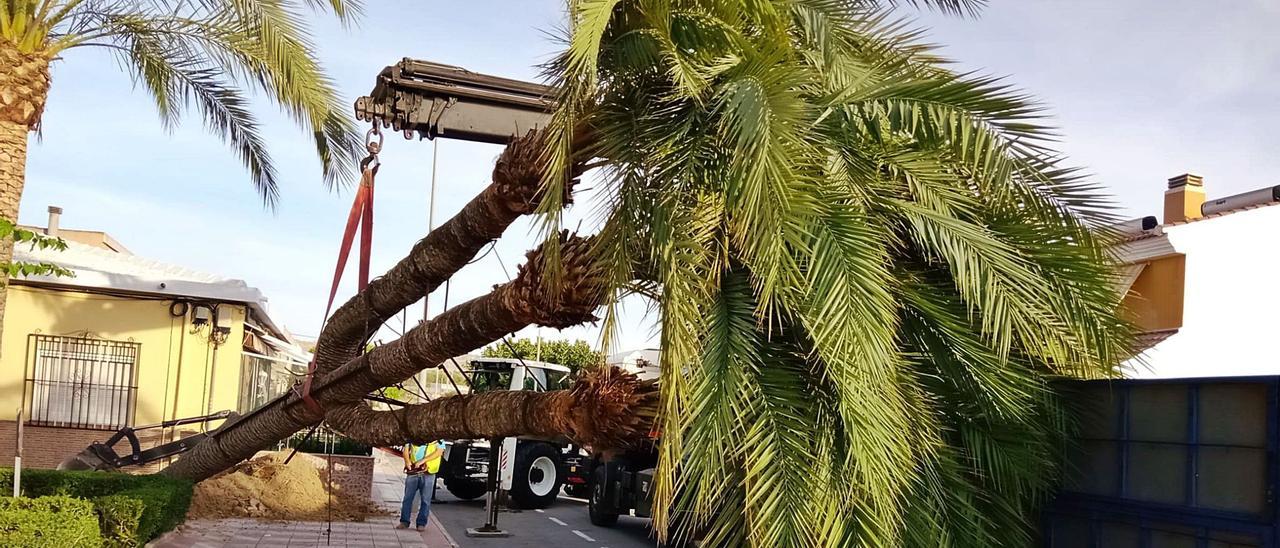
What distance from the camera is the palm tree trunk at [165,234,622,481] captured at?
5328 mm

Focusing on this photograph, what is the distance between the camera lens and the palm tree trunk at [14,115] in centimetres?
859

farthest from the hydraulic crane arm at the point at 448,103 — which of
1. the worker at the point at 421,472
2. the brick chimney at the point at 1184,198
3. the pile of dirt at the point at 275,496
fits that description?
the brick chimney at the point at 1184,198

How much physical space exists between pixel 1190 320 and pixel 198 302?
15010 mm

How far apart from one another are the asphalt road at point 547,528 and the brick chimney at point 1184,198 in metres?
10.2

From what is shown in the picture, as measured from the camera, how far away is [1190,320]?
586 inches

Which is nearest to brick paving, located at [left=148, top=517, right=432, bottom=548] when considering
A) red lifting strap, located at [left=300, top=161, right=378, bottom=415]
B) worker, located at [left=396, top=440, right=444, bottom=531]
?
worker, located at [left=396, top=440, right=444, bottom=531]

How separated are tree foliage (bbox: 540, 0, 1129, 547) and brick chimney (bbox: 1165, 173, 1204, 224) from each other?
1356 centimetres

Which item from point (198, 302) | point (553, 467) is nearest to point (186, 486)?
point (198, 302)

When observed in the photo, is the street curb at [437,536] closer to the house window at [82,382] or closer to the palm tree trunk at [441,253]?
the house window at [82,382]

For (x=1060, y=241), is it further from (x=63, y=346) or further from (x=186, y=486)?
(x=63, y=346)

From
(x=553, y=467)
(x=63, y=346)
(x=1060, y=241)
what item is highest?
(x=1060, y=241)

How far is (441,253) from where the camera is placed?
7.10 metres

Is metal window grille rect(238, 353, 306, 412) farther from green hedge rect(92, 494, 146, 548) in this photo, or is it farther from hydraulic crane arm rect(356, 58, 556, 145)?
hydraulic crane arm rect(356, 58, 556, 145)

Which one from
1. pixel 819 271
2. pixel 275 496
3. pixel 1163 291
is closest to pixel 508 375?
pixel 275 496
